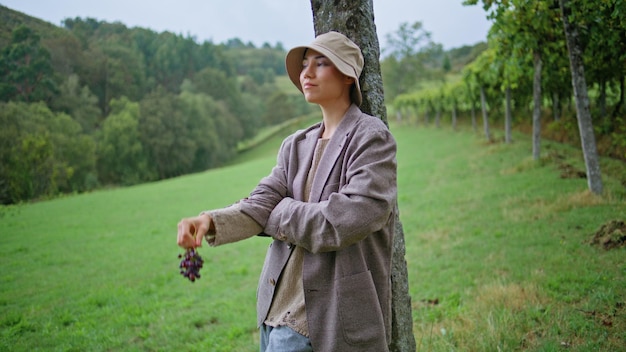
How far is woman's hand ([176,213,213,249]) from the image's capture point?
5.70 ft

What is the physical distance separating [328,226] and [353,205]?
149 mm

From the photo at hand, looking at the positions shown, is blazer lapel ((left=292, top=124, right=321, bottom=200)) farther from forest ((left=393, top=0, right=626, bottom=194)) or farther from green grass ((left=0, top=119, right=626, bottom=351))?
forest ((left=393, top=0, right=626, bottom=194))

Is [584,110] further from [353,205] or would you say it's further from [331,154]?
[353,205]

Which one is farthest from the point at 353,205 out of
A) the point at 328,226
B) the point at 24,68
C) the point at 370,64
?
the point at 24,68

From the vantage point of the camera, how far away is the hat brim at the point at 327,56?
2006 mm

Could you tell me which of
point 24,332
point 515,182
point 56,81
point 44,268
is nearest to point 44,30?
point 56,81

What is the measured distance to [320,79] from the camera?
209cm

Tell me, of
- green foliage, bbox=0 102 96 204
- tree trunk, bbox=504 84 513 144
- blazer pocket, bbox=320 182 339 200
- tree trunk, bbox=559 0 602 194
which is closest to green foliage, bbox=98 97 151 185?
green foliage, bbox=0 102 96 204

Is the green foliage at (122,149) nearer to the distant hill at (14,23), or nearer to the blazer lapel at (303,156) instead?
the distant hill at (14,23)

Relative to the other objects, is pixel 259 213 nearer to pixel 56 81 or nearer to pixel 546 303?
pixel 546 303

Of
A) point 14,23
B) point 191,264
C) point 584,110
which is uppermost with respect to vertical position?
point 14,23

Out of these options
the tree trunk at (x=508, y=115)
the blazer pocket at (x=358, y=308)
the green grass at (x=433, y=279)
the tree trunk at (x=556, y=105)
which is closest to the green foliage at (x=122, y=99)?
A: the green grass at (x=433, y=279)

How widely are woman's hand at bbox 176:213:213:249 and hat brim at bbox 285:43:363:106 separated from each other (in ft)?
3.19

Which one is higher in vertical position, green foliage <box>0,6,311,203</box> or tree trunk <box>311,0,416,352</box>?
green foliage <box>0,6,311,203</box>
